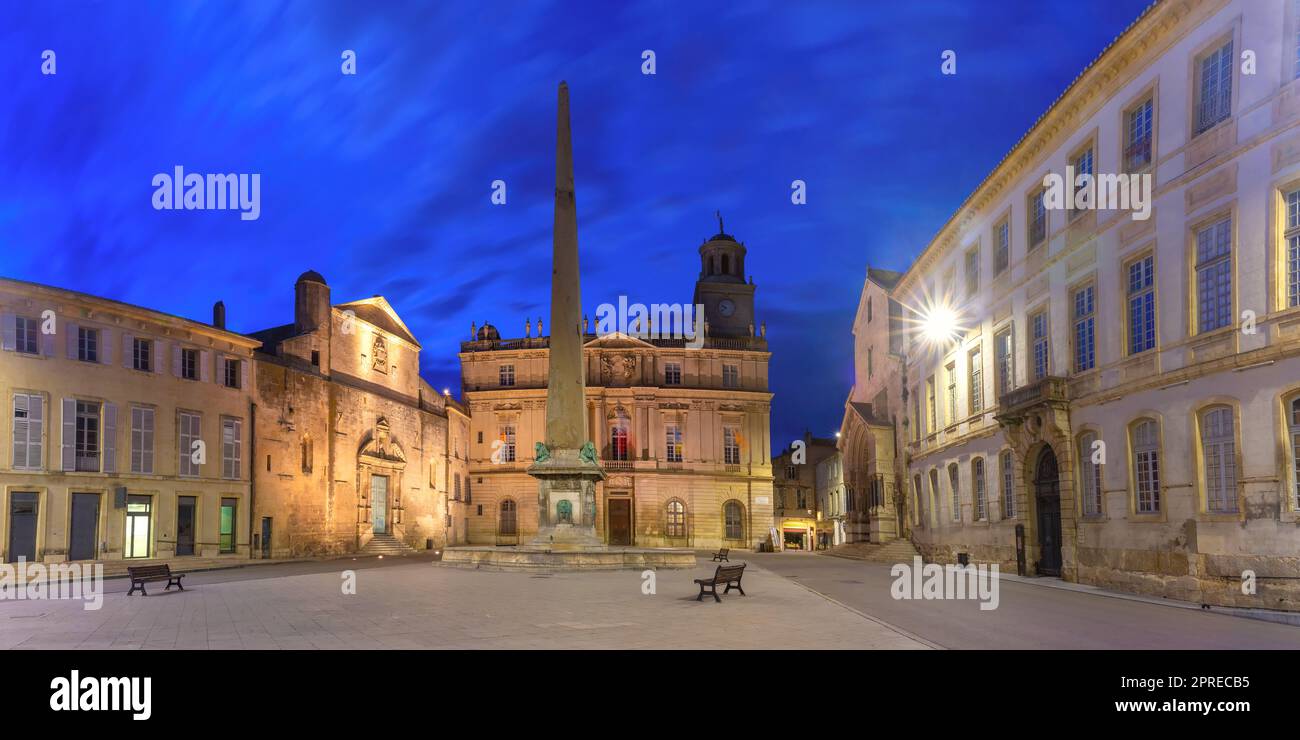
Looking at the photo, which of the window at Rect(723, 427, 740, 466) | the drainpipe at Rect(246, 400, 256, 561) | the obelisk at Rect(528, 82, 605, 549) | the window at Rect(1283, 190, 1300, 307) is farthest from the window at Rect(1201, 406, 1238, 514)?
the window at Rect(723, 427, 740, 466)

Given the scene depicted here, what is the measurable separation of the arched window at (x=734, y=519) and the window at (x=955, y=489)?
29.9 meters

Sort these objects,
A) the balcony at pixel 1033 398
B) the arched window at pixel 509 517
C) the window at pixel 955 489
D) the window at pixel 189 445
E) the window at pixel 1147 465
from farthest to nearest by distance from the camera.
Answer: the arched window at pixel 509 517 → the window at pixel 189 445 → the window at pixel 955 489 → the balcony at pixel 1033 398 → the window at pixel 1147 465

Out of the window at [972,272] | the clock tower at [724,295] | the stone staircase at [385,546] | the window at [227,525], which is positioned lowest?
the stone staircase at [385,546]

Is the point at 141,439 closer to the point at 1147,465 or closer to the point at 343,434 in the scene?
the point at 343,434

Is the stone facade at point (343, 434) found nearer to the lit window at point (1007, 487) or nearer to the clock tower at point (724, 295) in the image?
the clock tower at point (724, 295)

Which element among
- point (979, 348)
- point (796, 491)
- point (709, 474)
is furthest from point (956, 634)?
point (796, 491)

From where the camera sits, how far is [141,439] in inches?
1287

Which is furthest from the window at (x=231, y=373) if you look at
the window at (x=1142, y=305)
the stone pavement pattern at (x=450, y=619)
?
the window at (x=1142, y=305)

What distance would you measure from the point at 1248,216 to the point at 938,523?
20.5 meters

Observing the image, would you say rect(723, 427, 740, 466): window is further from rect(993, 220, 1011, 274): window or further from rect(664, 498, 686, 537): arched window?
rect(993, 220, 1011, 274): window

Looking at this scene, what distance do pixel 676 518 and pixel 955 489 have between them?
3117 cm

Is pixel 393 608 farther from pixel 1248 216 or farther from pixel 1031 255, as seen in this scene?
pixel 1031 255

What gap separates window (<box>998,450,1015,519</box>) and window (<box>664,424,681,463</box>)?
36376mm

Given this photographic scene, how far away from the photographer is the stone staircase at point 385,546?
46250mm
